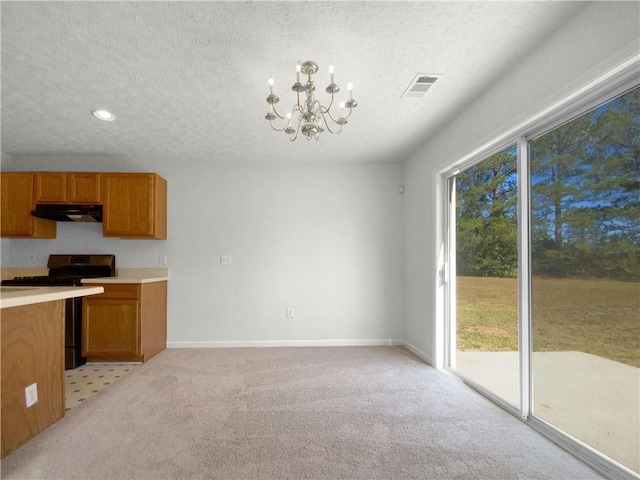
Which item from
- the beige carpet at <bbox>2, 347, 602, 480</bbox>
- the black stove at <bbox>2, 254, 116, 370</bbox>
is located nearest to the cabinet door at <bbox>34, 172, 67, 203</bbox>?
the black stove at <bbox>2, 254, 116, 370</bbox>

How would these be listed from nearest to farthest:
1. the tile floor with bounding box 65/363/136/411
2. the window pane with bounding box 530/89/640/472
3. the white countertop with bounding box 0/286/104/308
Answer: the white countertop with bounding box 0/286/104/308 < the window pane with bounding box 530/89/640/472 < the tile floor with bounding box 65/363/136/411

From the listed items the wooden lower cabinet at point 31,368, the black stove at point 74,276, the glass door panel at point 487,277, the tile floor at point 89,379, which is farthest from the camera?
the black stove at point 74,276

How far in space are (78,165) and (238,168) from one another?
2065 millimetres

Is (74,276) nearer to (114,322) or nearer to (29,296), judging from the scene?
(114,322)

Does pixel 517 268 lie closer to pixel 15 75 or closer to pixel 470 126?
pixel 470 126

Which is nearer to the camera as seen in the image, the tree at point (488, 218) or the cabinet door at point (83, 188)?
the tree at point (488, 218)

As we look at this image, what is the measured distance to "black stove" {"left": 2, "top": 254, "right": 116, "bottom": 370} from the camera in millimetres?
3410

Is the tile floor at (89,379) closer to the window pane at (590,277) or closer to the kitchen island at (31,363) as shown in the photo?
the kitchen island at (31,363)

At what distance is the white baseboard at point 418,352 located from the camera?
3474 mm

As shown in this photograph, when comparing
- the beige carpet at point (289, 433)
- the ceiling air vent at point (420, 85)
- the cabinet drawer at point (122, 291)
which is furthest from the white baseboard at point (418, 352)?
the cabinet drawer at point (122, 291)

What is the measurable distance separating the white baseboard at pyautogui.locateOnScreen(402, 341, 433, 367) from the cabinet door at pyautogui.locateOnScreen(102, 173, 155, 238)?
11.5 ft

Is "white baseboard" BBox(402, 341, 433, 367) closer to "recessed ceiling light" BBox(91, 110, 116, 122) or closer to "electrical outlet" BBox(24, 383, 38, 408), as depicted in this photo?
"electrical outlet" BBox(24, 383, 38, 408)

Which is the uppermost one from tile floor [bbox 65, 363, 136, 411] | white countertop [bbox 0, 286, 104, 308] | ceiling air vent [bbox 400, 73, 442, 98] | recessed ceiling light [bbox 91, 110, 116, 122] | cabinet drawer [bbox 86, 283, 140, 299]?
ceiling air vent [bbox 400, 73, 442, 98]

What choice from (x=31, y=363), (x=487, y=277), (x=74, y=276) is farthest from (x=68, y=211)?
(x=487, y=277)
